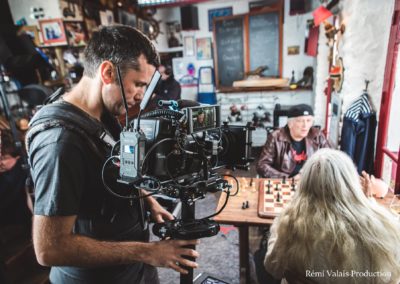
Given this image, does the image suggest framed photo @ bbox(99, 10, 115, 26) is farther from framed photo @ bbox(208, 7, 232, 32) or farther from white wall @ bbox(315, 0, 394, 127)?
white wall @ bbox(315, 0, 394, 127)

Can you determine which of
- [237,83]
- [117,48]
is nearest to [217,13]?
[237,83]

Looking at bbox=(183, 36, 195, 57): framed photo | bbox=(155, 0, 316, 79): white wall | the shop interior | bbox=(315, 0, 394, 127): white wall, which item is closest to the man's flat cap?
the shop interior

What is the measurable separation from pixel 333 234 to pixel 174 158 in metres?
1.00

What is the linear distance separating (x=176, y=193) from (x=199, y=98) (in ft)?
18.6

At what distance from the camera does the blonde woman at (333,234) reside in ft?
4.25

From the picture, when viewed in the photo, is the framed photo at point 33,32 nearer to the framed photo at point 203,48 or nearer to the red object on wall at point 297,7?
the framed photo at point 203,48

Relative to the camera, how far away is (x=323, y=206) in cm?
146

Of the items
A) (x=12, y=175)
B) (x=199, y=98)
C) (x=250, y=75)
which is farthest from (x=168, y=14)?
(x=12, y=175)

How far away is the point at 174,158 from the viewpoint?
0.91 m

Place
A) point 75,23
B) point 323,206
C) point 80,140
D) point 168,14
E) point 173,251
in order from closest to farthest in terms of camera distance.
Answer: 1. point 173,251
2. point 80,140
3. point 323,206
4. point 75,23
5. point 168,14

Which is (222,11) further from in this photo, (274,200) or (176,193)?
(176,193)

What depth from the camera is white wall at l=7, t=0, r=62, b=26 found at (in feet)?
11.1

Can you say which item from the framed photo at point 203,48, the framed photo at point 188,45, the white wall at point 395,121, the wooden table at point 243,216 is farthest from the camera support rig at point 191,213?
the framed photo at point 188,45

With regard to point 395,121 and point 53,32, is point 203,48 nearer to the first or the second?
point 53,32
